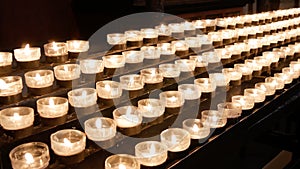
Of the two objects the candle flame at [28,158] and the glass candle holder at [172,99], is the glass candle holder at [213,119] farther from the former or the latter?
the candle flame at [28,158]

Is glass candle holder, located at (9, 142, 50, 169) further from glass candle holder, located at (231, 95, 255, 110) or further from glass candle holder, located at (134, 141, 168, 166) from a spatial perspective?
glass candle holder, located at (231, 95, 255, 110)

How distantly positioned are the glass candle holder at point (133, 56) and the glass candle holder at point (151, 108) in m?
0.33

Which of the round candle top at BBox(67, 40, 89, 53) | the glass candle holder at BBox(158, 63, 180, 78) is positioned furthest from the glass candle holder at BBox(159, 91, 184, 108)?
the round candle top at BBox(67, 40, 89, 53)

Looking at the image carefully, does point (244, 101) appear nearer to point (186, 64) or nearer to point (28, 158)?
point (186, 64)

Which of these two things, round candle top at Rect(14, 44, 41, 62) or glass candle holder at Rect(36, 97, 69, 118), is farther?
round candle top at Rect(14, 44, 41, 62)

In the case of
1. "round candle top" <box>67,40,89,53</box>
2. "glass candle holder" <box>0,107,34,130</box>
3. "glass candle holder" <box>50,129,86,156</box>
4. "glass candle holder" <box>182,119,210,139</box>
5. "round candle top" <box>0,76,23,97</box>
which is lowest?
"glass candle holder" <box>182,119,210,139</box>

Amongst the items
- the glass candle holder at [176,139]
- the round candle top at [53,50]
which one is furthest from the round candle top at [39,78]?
the glass candle holder at [176,139]

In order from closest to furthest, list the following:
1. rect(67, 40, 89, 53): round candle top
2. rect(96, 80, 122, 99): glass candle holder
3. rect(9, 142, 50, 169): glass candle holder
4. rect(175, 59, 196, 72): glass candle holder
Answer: rect(9, 142, 50, 169): glass candle holder, rect(96, 80, 122, 99): glass candle holder, rect(67, 40, 89, 53): round candle top, rect(175, 59, 196, 72): glass candle holder

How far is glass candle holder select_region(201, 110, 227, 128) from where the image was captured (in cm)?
180

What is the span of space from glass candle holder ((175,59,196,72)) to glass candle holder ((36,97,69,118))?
85 cm

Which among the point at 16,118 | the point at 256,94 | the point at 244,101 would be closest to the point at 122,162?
the point at 16,118

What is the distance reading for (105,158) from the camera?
1.53m

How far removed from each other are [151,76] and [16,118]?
0.80 m

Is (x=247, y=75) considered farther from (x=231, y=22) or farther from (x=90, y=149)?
(x=90, y=149)
